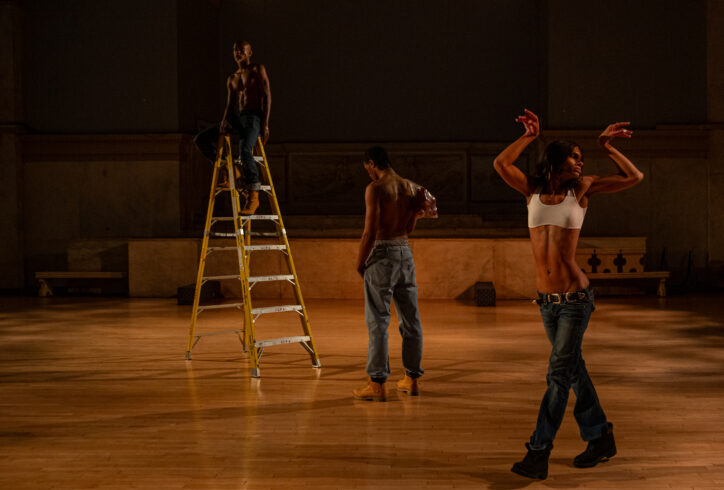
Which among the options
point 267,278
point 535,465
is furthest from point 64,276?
point 535,465

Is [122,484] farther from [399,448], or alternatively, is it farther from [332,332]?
[332,332]

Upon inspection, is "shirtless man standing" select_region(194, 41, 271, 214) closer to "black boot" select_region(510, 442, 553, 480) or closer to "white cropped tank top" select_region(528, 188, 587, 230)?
"white cropped tank top" select_region(528, 188, 587, 230)

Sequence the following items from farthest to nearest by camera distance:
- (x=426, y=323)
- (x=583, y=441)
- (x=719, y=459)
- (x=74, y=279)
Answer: (x=74, y=279)
(x=426, y=323)
(x=583, y=441)
(x=719, y=459)

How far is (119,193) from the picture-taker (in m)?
15.5

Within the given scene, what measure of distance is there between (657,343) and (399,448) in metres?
4.88

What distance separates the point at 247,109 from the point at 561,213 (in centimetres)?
370

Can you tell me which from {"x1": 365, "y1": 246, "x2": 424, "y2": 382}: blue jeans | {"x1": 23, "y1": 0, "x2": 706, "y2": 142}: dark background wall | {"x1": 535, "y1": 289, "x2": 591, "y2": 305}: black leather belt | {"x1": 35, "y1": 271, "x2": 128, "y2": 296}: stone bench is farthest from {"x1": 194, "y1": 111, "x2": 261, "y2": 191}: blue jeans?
{"x1": 23, "y1": 0, "x2": 706, "y2": 142}: dark background wall

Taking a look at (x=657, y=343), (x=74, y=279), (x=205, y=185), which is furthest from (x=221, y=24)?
(x=657, y=343)

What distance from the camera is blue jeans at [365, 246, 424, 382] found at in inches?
225

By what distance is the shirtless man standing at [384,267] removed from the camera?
5723 millimetres

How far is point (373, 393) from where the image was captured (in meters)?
5.79

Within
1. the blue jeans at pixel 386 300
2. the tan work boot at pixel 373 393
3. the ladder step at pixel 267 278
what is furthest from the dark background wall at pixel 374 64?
the tan work boot at pixel 373 393

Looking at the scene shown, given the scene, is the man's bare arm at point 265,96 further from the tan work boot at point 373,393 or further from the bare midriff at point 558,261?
the bare midriff at point 558,261

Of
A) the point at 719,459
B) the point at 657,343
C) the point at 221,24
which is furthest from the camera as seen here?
the point at 221,24
